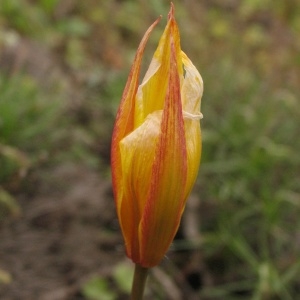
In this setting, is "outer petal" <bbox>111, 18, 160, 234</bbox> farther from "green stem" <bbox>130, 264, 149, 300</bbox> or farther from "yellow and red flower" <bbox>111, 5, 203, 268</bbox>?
"green stem" <bbox>130, 264, 149, 300</bbox>

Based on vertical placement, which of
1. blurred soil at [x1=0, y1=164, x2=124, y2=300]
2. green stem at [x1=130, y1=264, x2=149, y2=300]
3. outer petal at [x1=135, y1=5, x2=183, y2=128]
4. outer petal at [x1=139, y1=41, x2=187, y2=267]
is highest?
outer petal at [x1=135, y1=5, x2=183, y2=128]

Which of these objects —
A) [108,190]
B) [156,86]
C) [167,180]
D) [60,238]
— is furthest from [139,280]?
[108,190]

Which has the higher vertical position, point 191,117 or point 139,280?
point 191,117

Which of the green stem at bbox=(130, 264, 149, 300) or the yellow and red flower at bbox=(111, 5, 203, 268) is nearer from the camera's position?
the yellow and red flower at bbox=(111, 5, 203, 268)

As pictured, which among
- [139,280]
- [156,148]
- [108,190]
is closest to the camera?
[156,148]

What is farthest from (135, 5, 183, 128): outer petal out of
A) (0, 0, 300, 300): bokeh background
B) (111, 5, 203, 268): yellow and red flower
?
(0, 0, 300, 300): bokeh background

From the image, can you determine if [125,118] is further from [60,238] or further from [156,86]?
[60,238]

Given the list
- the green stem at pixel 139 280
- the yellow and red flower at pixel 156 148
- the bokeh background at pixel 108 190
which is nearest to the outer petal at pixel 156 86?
the yellow and red flower at pixel 156 148

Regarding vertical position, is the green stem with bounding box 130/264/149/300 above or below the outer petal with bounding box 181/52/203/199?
below
